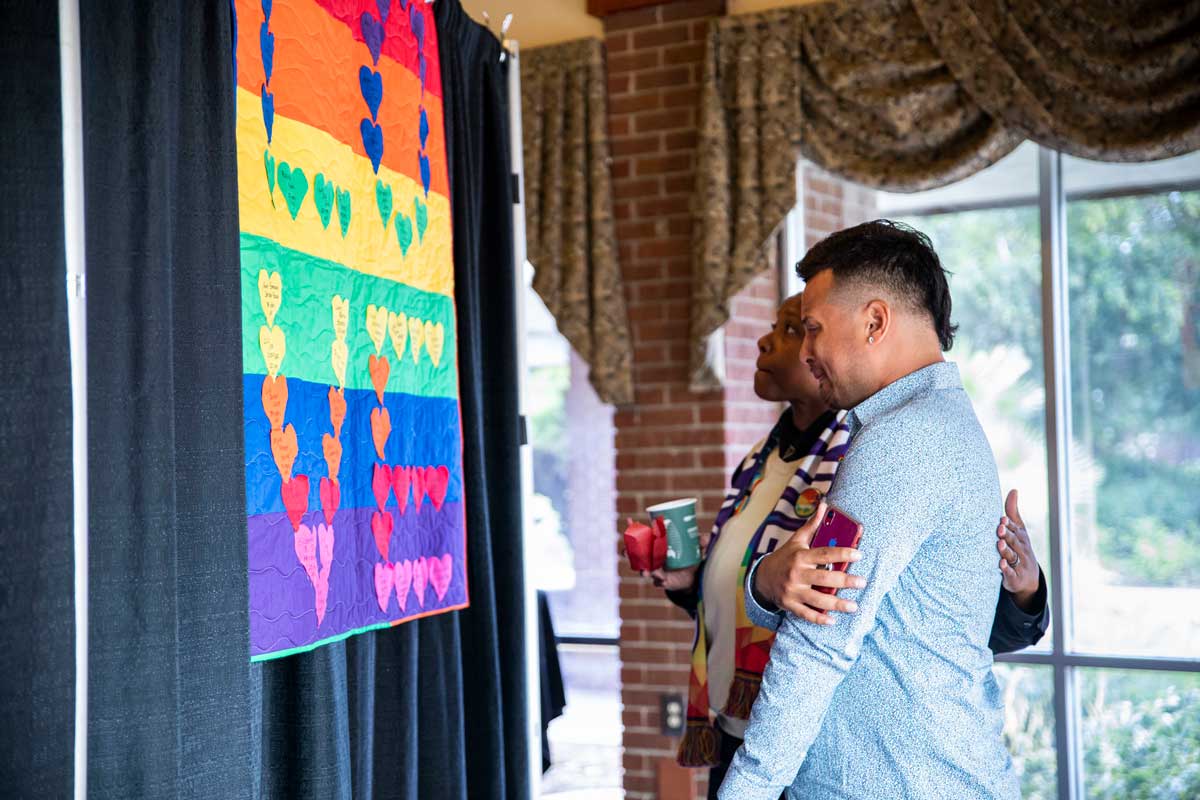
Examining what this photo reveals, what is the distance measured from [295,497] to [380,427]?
1.21 ft

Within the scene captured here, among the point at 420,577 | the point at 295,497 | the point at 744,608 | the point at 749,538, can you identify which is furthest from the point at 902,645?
the point at 420,577

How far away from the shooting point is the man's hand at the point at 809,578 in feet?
4.93

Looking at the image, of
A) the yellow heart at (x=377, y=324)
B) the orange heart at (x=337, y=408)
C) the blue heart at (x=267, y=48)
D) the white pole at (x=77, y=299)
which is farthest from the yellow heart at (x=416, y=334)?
the white pole at (x=77, y=299)

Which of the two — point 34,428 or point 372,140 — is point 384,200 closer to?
point 372,140

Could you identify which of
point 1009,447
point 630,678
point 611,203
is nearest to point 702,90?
point 611,203

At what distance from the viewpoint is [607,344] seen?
4262 mm

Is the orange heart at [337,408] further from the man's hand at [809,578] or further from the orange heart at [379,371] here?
the man's hand at [809,578]

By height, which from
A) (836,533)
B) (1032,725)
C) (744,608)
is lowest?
(1032,725)

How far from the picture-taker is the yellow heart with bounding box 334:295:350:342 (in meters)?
2.25

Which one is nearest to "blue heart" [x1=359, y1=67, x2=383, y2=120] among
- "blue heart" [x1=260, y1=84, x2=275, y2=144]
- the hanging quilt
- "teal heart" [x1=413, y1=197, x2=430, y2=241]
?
the hanging quilt

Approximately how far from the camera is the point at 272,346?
2.03m

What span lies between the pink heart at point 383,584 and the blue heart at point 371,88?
0.92 m

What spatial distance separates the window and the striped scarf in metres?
1.78

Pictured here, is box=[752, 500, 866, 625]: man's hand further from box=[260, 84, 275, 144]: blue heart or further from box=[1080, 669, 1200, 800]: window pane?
box=[1080, 669, 1200, 800]: window pane
